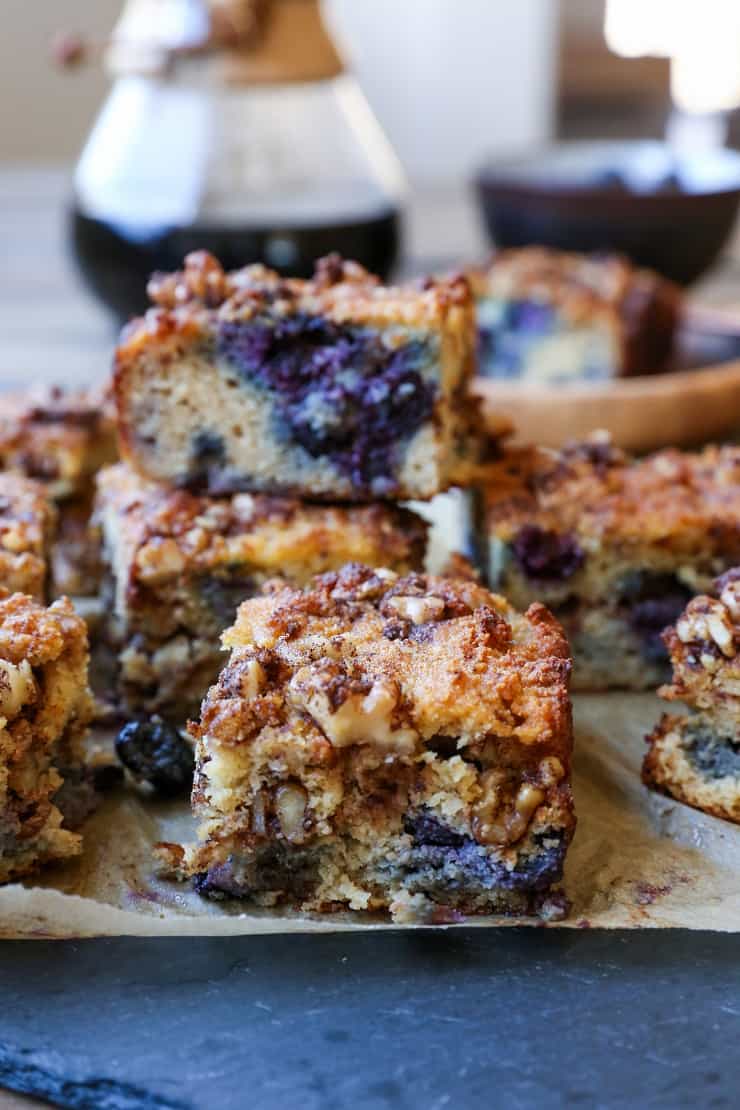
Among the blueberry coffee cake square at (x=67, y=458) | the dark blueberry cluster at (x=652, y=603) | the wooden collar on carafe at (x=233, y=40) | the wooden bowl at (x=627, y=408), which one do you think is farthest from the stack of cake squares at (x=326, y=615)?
the wooden collar on carafe at (x=233, y=40)

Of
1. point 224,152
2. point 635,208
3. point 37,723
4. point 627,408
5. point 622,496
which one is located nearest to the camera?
point 37,723

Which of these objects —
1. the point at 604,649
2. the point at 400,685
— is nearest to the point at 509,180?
the point at 604,649

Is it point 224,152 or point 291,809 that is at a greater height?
point 224,152

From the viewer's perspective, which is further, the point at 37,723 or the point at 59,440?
the point at 59,440

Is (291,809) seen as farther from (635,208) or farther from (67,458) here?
(635,208)

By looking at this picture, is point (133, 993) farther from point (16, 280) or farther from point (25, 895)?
point (16, 280)

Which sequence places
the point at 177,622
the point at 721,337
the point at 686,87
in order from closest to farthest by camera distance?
1. the point at 177,622
2. the point at 721,337
3. the point at 686,87

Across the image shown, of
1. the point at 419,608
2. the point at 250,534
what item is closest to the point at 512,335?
the point at 250,534

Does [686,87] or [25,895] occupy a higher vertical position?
[686,87]

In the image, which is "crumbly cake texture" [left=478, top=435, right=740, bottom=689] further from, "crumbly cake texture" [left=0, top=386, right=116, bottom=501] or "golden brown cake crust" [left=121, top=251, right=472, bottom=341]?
"crumbly cake texture" [left=0, top=386, right=116, bottom=501]
